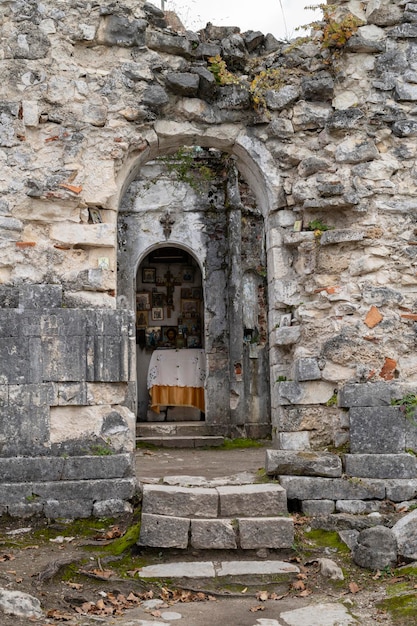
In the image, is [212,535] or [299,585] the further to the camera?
[212,535]

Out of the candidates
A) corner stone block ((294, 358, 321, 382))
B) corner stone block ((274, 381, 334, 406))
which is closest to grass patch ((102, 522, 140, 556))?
corner stone block ((274, 381, 334, 406))

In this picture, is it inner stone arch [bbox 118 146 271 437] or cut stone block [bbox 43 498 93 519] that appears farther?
inner stone arch [bbox 118 146 271 437]

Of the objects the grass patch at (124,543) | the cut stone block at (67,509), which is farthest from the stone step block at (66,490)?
the grass patch at (124,543)

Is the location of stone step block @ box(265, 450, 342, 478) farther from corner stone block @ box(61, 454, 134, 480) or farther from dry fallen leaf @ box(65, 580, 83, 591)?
dry fallen leaf @ box(65, 580, 83, 591)

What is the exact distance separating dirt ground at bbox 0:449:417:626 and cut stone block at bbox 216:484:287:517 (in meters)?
0.27

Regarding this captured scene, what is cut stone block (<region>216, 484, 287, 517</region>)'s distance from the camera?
5406 millimetres

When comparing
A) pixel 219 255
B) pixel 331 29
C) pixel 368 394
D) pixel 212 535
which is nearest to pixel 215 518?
pixel 212 535

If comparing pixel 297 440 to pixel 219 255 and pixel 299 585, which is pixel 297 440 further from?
pixel 219 255

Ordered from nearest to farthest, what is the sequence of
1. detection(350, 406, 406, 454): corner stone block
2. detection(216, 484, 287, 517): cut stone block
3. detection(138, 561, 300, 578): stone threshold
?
1. detection(138, 561, 300, 578): stone threshold
2. detection(216, 484, 287, 517): cut stone block
3. detection(350, 406, 406, 454): corner stone block

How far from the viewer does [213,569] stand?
15.9ft

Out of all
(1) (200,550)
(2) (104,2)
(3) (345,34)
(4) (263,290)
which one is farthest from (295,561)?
(4) (263,290)

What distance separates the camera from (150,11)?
6500 mm

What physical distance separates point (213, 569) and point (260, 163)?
368 centimetres

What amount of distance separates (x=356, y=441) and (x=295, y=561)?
4.12ft
